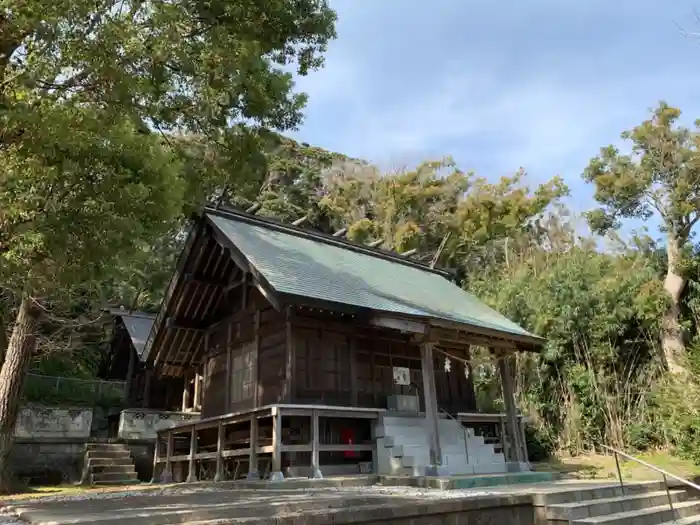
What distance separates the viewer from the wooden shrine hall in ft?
35.2

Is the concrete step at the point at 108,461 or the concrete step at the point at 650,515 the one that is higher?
the concrete step at the point at 108,461

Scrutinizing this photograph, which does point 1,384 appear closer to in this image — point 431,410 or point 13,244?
point 13,244

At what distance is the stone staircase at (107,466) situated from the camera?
48.4ft

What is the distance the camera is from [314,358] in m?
12.0

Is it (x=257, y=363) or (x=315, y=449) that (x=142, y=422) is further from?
(x=315, y=449)

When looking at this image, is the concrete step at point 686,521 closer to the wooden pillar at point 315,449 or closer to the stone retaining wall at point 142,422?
the wooden pillar at point 315,449

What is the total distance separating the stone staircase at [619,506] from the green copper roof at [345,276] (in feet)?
14.0

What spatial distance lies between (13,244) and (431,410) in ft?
24.4

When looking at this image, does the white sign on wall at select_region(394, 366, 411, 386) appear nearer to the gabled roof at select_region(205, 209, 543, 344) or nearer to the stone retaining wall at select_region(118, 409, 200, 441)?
the gabled roof at select_region(205, 209, 543, 344)

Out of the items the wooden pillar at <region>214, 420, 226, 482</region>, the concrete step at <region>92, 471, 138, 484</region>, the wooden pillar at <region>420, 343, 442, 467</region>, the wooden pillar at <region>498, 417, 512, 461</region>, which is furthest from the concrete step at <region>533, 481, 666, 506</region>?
the concrete step at <region>92, 471, 138, 484</region>

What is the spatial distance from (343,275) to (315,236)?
2753 mm

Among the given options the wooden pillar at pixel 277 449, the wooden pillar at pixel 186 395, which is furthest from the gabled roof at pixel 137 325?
the wooden pillar at pixel 277 449

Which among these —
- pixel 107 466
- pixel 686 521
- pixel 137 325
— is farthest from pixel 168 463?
pixel 686 521

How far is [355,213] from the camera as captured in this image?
32906mm
